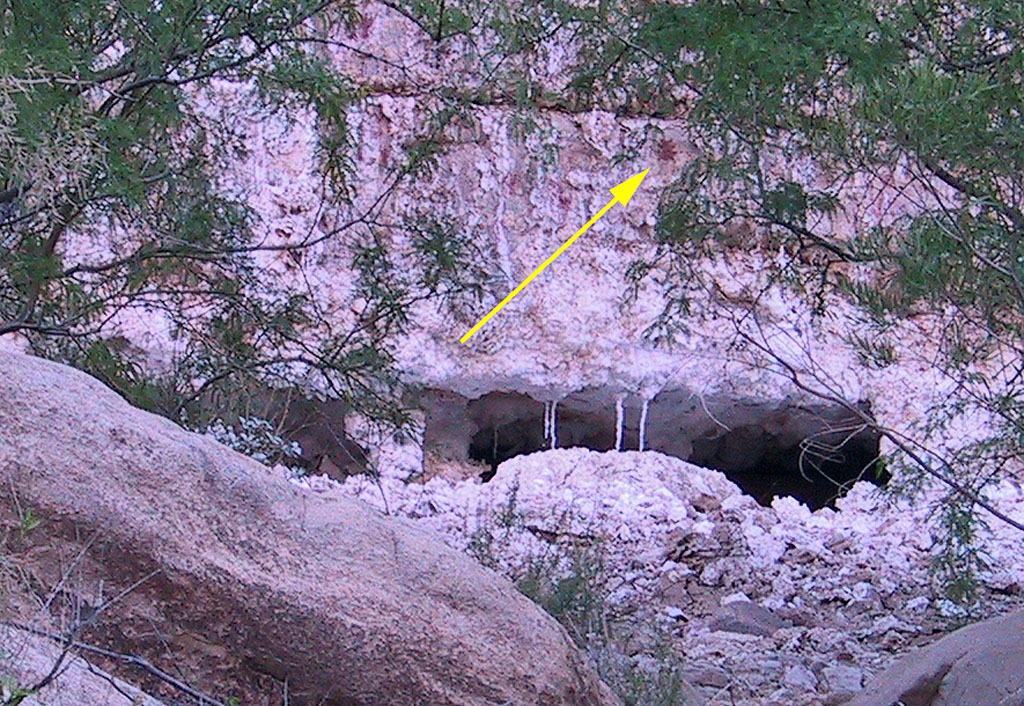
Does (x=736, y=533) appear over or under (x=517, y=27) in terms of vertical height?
under

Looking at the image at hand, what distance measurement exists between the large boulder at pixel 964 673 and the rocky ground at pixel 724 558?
0.91 m

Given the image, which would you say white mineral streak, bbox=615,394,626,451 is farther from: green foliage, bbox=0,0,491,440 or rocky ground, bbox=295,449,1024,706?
green foliage, bbox=0,0,491,440

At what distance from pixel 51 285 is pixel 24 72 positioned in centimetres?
250

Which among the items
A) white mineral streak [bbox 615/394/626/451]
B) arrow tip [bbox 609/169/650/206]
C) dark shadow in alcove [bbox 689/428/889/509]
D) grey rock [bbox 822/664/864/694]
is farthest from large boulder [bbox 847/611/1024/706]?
dark shadow in alcove [bbox 689/428/889/509]

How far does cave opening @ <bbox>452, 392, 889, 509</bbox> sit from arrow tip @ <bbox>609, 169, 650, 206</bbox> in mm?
1481

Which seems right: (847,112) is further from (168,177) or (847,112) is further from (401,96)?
(401,96)

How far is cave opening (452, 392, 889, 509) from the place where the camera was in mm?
10773

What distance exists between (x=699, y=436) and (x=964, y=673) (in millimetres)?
6621

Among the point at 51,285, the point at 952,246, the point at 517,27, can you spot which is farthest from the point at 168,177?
the point at 952,246

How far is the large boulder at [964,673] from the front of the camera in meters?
4.52

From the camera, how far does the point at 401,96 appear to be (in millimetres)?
10266

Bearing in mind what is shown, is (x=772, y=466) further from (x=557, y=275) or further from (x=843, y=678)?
(x=843, y=678)

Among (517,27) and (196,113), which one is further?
(196,113)

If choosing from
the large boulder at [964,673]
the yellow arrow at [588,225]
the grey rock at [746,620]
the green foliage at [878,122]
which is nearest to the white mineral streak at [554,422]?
the yellow arrow at [588,225]
